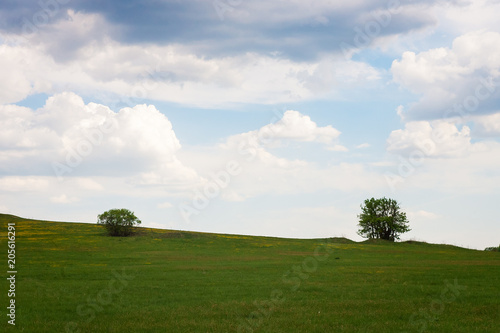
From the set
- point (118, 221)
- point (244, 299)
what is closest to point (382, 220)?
point (118, 221)

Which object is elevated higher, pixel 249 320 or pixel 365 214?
pixel 365 214

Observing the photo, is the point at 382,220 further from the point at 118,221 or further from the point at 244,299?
the point at 244,299

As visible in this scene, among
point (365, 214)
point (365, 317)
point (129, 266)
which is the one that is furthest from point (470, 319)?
point (365, 214)

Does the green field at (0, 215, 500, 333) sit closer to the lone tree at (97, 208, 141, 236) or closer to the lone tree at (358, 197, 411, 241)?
the lone tree at (97, 208, 141, 236)

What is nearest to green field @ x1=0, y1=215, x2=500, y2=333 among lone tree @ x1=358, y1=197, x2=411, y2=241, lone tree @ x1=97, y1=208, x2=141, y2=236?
lone tree @ x1=97, y1=208, x2=141, y2=236

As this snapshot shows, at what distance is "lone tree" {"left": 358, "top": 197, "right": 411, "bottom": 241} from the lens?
106 meters

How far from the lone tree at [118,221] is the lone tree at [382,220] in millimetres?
58507

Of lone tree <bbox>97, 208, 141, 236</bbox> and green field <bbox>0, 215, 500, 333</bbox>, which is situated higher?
lone tree <bbox>97, 208, 141, 236</bbox>

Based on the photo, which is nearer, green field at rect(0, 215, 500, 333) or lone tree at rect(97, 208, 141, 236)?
green field at rect(0, 215, 500, 333)

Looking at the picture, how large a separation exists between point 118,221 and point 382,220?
6328 cm

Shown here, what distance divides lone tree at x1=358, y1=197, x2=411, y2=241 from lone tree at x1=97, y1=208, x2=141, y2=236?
192 feet

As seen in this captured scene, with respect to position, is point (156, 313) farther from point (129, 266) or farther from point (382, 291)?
point (129, 266)

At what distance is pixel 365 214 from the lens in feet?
361

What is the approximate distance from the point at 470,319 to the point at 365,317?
14.8ft
